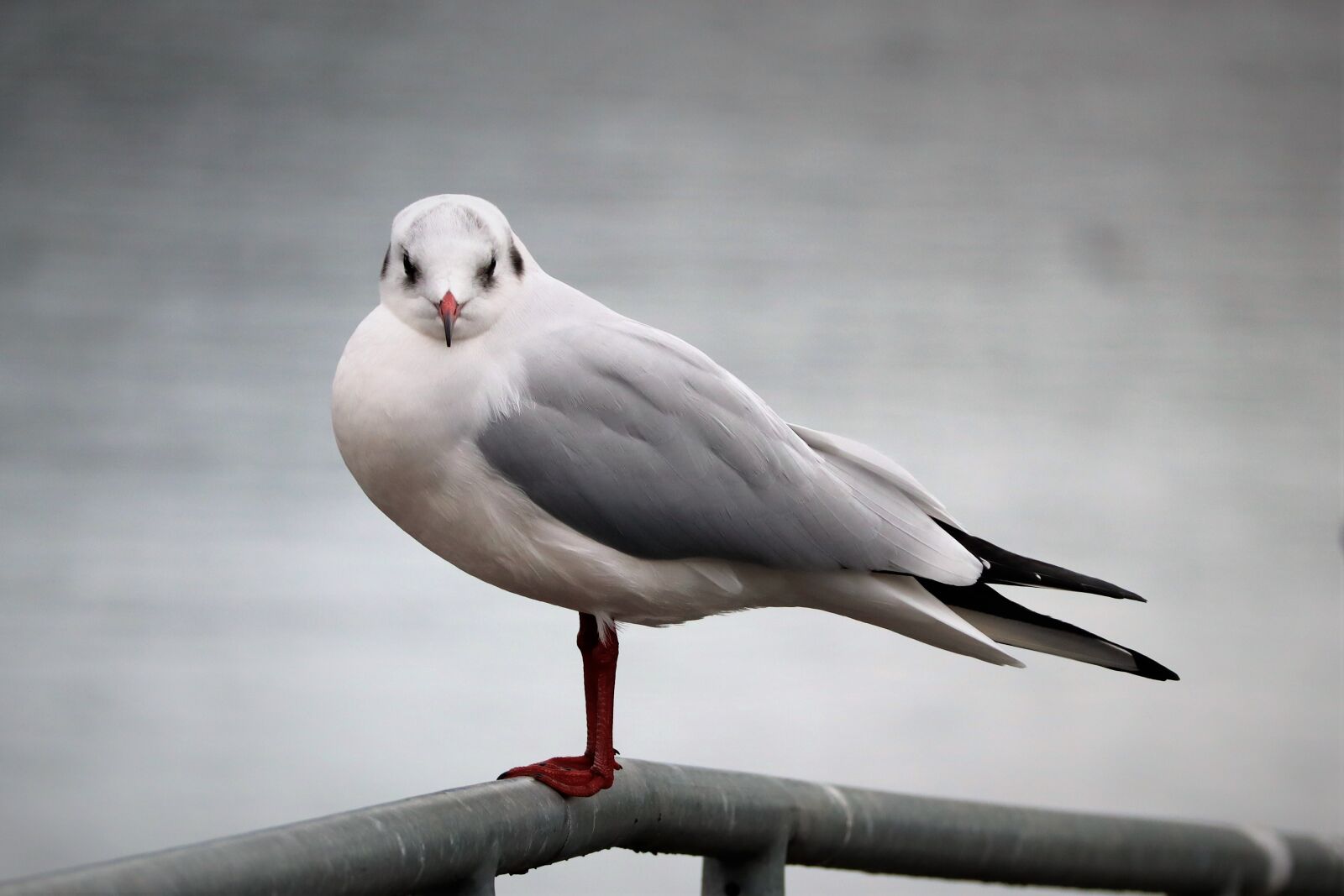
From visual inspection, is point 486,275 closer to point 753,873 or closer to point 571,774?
point 571,774

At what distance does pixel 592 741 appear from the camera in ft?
3.76

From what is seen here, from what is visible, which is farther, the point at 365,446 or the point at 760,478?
the point at 760,478

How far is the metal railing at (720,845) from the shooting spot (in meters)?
0.69

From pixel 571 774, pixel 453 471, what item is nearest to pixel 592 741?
pixel 571 774

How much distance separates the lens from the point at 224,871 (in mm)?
663

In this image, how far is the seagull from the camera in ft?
3.54

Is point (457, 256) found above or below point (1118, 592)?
above

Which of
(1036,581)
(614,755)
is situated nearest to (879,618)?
(1036,581)

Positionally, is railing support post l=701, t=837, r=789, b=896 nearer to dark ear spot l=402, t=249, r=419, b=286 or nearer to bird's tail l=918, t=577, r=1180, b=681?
bird's tail l=918, t=577, r=1180, b=681

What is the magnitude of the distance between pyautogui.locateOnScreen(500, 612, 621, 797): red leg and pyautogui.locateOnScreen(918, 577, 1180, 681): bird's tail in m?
0.26

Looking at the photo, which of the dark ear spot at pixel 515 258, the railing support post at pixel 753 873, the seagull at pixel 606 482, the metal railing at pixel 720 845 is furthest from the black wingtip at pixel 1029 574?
the dark ear spot at pixel 515 258

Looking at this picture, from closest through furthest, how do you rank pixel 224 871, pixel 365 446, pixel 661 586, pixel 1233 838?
pixel 224 871 → pixel 365 446 → pixel 661 586 → pixel 1233 838

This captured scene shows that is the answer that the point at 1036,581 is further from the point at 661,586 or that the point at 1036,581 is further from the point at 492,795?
the point at 492,795

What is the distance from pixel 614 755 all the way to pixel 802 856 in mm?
158
